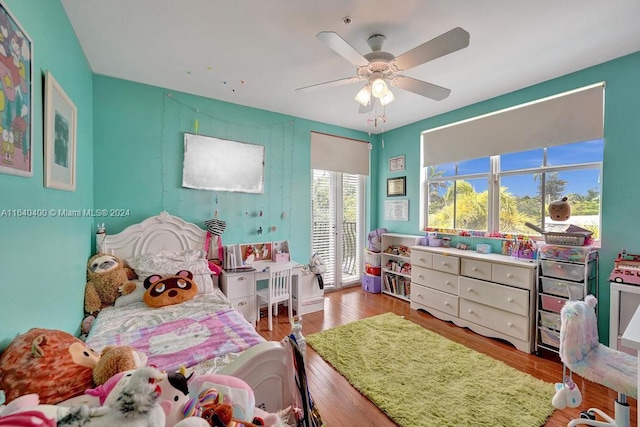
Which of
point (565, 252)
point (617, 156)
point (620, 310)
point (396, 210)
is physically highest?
point (617, 156)

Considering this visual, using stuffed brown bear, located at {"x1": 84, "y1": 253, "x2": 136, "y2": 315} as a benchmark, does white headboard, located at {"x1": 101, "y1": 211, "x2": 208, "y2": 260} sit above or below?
above

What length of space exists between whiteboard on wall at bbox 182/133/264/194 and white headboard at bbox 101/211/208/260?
486mm

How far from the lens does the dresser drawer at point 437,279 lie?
316 centimetres

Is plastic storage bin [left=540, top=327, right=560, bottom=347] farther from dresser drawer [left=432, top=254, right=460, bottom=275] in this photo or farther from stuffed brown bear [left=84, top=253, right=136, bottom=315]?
stuffed brown bear [left=84, top=253, right=136, bottom=315]

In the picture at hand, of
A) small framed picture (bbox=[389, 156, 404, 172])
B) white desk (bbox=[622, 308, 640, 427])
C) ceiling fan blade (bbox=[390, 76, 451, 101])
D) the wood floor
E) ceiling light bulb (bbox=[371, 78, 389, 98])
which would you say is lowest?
the wood floor

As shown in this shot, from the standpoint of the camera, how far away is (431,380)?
6.89ft

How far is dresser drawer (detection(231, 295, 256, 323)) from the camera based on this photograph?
3010mm

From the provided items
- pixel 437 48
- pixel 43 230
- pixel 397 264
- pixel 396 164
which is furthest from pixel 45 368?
pixel 396 164

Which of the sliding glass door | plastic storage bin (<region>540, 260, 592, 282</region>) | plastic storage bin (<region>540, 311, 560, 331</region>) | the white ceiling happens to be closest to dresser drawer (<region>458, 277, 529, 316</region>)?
plastic storage bin (<region>540, 311, 560, 331</region>)

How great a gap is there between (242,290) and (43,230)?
190cm

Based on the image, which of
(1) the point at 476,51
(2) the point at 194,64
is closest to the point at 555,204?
(1) the point at 476,51

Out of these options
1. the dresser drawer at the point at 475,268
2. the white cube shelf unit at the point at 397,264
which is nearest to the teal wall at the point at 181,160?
the white cube shelf unit at the point at 397,264

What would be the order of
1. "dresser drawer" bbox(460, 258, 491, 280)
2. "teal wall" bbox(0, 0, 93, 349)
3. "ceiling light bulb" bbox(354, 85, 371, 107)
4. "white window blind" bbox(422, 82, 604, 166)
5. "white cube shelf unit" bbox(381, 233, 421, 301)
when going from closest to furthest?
"teal wall" bbox(0, 0, 93, 349), "ceiling light bulb" bbox(354, 85, 371, 107), "white window blind" bbox(422, 82, 604, 166), "dresser drawer" bbox(460, 258, 491, 280), "white cube shelf unit" bbox(381, 233, 421, 301)

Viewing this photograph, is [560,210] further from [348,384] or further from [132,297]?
[132,297]
